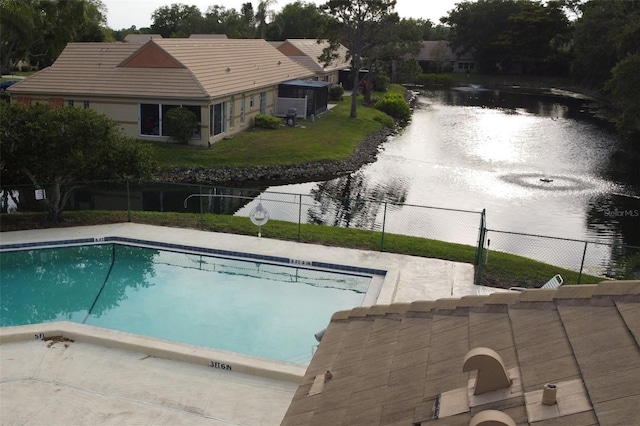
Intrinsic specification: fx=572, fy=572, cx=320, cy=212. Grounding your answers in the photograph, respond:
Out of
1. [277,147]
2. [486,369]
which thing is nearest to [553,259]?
[486,369]

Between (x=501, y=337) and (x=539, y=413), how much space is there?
4.80ft

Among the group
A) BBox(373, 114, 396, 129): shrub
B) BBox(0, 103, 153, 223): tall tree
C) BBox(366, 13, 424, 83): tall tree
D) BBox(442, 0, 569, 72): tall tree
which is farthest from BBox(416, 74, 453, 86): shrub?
BBox(0, 103, 153, 223): tall tree

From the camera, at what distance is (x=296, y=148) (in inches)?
1282

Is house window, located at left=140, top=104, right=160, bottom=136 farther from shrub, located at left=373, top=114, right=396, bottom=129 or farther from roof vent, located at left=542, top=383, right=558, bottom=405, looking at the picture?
roof vent, located at left=542, top=383, right=558, bottom=405

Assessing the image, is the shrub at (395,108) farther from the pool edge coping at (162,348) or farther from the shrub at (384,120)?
the pool edge coping at (162,348)

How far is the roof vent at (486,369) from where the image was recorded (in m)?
4.13

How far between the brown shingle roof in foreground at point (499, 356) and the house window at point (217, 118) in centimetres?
2563

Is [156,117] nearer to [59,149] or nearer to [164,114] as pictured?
[164,114]

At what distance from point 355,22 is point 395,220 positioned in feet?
87.6

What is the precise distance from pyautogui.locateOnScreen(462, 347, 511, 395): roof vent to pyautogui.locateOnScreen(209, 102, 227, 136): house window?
1101 inches

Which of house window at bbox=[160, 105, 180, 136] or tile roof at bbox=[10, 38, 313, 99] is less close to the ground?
tile roof at bbox=[10, 38, 313, 99]

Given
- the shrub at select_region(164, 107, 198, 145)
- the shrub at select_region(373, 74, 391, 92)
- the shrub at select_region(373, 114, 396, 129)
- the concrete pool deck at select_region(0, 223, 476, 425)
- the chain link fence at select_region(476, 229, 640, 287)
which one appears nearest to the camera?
the concrete pool deck at select_region(0, 223, 476, 425)

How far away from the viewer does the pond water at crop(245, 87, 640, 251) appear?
24.1 metres

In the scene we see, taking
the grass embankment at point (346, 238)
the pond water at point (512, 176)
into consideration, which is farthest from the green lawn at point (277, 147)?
the grass embankment at point (346, 238)
